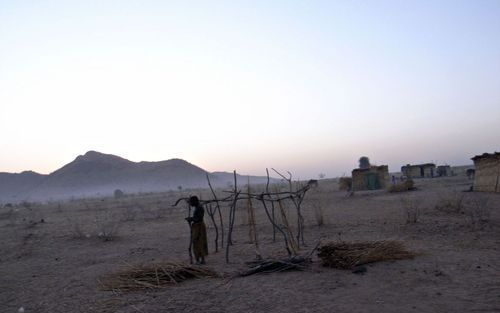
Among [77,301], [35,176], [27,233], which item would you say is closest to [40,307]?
[77,301]

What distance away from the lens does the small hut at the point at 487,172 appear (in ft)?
68.0

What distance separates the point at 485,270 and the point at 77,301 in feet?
23.7

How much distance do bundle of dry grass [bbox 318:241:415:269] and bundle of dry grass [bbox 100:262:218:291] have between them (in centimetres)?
229

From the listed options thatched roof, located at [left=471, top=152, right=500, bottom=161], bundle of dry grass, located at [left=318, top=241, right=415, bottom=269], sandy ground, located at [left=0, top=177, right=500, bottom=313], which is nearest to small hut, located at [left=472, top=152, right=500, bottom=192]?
thatched roof, located at [left=471, top=152, right=500, bottom=161]

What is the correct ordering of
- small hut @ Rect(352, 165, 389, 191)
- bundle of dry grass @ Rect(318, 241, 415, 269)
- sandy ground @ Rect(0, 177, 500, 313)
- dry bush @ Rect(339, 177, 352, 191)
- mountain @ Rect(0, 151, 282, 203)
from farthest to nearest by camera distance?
mountain @ Rect(0, 151, 282, 203)
dry bush @ Rect(339, 177, 352, 191)
small hut @ Rect(352, 165, 389, 191)
bundle of dry grass @ Rect(318, 241, 415, 269)
sandy ground @ Rect(0, 177, 500, 313)

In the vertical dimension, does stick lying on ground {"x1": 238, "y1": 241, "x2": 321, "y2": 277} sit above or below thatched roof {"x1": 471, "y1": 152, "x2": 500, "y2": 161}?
below

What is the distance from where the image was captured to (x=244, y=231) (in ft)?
51.1

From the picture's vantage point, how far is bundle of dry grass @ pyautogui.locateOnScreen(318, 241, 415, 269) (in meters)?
8.34

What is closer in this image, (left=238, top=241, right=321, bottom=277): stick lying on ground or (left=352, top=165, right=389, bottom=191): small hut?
(left=238, top=241, right=321, bottom=277): stick lying on ground

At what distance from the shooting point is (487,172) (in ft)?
71.8

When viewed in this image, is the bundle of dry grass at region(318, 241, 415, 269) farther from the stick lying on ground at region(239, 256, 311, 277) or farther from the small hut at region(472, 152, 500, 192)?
the small hut at region(472, 152, 500, 192)

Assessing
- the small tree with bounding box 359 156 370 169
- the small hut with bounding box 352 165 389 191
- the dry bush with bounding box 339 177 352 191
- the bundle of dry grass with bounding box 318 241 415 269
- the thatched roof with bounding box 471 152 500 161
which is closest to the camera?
the bundle of dry grass with bounding box 318 241 415 269

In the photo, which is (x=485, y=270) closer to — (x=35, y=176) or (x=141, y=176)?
(x=141, y=176)

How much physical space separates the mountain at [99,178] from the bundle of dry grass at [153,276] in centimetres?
10680
